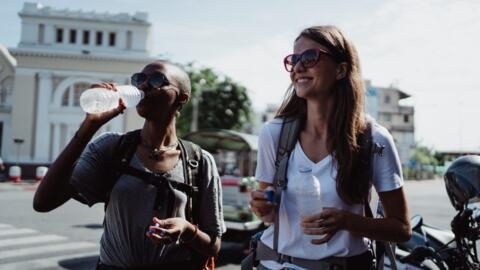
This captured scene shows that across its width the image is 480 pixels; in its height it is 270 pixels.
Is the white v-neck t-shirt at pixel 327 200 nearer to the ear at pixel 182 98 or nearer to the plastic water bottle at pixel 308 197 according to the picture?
the plastic water bottle at pixel 308 197

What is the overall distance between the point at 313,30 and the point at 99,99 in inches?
37.7

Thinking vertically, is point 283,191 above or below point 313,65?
below

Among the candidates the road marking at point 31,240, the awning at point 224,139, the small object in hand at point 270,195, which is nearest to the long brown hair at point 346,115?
the small object in hand at point 270,195

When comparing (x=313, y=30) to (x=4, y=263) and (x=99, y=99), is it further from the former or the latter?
(x=4, y=263)

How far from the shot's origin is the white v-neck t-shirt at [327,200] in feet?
6.23

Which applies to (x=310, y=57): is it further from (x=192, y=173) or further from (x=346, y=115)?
(x=192, y=173)

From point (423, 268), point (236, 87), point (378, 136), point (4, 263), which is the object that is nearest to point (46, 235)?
point (4, 263)

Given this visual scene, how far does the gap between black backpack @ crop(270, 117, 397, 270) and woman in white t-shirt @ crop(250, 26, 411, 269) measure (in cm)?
2

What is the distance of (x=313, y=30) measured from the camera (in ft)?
6.92

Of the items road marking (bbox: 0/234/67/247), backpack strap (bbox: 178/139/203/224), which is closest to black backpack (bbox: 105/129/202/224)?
backpack strap (bbox: 178/139/203/224)

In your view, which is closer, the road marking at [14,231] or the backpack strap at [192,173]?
the backpack strap at [192,173]

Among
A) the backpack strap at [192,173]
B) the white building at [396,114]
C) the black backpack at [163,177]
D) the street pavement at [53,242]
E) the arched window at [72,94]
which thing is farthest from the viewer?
the white building at [396,114]

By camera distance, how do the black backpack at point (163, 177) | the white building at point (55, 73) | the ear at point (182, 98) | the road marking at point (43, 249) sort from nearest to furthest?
1. the black backpack at point (163, 177)
2. the ear at point (182, 98)
3. the road marking at point (43, 249)
4. the white building at point (55, 73)

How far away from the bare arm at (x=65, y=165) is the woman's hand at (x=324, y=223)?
0.89 meters
